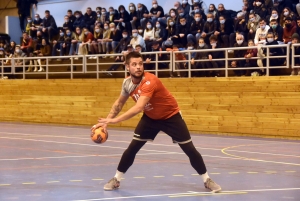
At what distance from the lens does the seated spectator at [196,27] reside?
21.5 metres

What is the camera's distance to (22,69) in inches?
1081

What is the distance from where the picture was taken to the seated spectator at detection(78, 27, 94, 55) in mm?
25469

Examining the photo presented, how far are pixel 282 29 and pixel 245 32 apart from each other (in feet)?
5.66

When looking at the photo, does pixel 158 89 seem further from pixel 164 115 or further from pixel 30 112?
pixel 30 112

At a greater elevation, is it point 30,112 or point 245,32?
point 245,32

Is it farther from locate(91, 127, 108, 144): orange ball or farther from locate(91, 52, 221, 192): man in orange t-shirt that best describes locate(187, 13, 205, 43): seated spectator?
locate(91, 127, 108, 144): orange ball

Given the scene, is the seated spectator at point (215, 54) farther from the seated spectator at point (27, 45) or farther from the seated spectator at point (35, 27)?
the seated spectator at point (35, 27)

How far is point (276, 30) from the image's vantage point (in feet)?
62.7

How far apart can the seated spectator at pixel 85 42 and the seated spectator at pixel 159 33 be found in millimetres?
3510

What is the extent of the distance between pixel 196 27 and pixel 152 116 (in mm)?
13482

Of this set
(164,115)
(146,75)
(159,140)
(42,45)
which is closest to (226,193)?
(164,115)

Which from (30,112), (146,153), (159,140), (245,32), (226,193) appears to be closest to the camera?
(226,193)

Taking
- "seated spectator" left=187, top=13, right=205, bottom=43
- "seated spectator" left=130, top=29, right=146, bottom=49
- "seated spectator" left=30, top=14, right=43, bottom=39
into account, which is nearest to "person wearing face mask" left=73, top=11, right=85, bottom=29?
"seated spectator" left=30, top=14, right=43, bottom=39

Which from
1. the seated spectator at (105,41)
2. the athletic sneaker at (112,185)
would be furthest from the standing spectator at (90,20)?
the athletic sneaker at (112,185)
